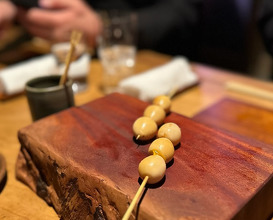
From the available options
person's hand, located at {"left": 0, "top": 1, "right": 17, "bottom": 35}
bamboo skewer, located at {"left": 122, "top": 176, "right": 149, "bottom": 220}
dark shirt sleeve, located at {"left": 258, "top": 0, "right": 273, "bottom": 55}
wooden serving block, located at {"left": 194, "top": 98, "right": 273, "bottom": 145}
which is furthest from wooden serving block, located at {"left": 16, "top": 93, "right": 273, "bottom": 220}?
person's hand, located at {"left": 0, "top": 1, "right": 17, "bottom": 35}

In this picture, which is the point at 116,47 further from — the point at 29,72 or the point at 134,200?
the point at 134,200

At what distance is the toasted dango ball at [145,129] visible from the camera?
751 mm

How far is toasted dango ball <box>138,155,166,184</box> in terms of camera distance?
60cm

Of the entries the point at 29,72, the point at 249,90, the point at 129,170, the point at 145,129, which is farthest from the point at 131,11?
the point at 129,170

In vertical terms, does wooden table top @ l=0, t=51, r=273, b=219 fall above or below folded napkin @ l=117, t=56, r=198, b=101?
below

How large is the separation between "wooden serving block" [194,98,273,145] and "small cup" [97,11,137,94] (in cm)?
51

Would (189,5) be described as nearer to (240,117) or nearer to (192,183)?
(240,117)

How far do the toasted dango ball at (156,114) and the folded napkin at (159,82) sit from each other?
1.28 ft

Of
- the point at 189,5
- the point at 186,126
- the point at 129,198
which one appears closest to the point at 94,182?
the point at 129,198

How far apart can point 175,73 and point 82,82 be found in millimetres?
435

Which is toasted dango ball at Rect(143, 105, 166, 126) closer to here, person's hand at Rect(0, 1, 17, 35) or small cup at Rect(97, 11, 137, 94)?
small cup at Rect(97, 11, 137, 94)

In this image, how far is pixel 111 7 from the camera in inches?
94.1

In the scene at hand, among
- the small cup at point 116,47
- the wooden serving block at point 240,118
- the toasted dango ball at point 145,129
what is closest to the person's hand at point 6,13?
the small cup at point 116,47

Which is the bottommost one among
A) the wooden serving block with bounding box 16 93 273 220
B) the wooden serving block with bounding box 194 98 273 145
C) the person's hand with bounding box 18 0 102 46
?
the wooden serving block with bounding box 194 98 273 145
